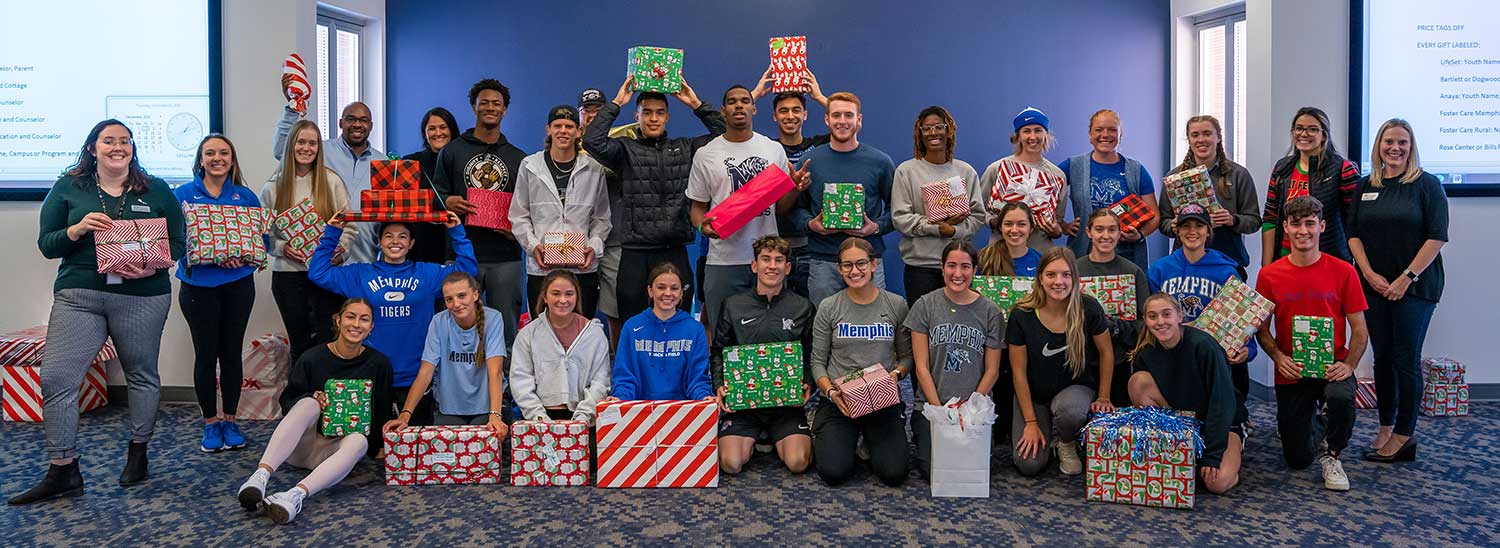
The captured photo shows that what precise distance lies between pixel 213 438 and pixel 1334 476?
4.76 meters

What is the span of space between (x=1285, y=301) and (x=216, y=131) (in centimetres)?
549

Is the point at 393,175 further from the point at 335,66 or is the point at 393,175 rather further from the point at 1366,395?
the point at 1366,395

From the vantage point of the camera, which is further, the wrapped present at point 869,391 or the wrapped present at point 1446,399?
the wrapped present at point 1446,399

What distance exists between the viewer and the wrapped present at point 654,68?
15.9ft

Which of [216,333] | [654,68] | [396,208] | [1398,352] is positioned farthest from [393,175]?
[1398,352]

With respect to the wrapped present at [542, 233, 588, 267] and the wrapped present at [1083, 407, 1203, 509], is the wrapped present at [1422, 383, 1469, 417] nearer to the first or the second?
the wrapped present at [1083, 407, 1203, 509]

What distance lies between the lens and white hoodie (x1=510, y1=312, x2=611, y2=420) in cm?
437

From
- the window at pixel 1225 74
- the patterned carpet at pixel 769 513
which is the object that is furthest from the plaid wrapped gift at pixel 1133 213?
the window at pixel 1225 74

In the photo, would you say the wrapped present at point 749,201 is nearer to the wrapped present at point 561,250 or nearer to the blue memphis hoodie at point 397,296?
the wrapped present at point 561,250

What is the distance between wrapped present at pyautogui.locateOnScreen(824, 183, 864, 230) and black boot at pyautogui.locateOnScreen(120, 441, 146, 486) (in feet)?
10.0

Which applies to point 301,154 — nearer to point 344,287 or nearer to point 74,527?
point 344,287

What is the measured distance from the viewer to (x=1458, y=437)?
193 inches

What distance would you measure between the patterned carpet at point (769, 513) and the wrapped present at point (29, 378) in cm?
107

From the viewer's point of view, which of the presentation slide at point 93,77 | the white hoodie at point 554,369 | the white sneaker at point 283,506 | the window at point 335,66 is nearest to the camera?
the white sneaker at point 283,506
